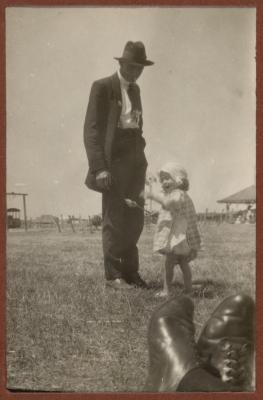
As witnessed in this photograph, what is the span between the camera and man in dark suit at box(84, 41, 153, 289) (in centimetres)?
201

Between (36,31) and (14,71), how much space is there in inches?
6.5

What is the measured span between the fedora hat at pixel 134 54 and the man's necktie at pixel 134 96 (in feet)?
0.28

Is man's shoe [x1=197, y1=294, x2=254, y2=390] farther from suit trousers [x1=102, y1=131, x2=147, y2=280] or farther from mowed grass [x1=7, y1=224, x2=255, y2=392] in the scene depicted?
suit trousers [x1=102, y1=131, x2=147, y2=280]

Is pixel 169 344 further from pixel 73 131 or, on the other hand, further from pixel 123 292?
pixel 73 131

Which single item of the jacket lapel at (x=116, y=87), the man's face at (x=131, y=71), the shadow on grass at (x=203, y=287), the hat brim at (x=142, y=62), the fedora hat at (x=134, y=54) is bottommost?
the shadow on grass at (x=203, y=287)

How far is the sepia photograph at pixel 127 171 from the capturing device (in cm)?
201

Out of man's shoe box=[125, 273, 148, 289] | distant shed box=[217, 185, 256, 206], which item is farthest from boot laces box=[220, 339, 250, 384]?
distant shed box=[217, 185, 256, 206]

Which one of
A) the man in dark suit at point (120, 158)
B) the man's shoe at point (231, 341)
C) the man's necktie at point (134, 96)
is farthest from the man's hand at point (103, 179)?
the man's shoe at point (231, 341)

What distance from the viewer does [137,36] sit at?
202 centimetres

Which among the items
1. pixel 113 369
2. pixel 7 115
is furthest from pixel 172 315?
pixel 7 115

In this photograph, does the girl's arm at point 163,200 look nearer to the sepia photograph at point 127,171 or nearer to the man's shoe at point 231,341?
the sepia photograph at point 127,171

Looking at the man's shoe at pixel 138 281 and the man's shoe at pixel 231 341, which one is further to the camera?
the man's shoe at pixel 138 281

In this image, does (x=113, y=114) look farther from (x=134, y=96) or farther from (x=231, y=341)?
(x=231, y=341)

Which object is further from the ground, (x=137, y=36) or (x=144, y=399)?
(x=137, y=36)
